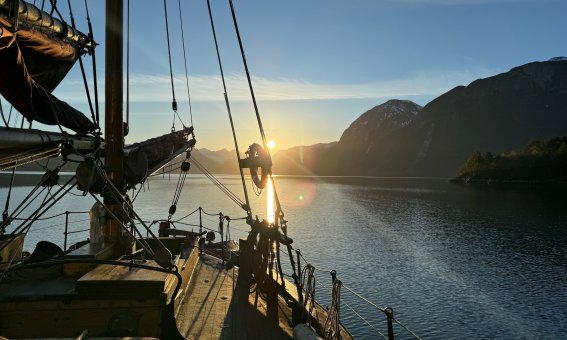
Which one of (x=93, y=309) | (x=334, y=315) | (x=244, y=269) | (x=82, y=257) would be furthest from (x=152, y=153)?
(x=334, y=315)

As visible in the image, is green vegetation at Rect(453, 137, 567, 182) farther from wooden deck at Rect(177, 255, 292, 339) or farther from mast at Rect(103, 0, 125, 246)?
mast at Rect(103, 0, 125, 246)

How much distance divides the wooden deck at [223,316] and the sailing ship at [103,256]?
0.10ft

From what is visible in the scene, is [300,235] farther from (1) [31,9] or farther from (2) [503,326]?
(1) [31,9]

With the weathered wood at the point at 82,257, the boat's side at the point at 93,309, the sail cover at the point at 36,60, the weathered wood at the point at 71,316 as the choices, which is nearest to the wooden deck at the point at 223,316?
the boat's side at the point at 93,309

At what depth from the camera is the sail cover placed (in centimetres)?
744

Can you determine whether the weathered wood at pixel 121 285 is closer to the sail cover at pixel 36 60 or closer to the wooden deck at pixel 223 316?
the wooden deck at pixel 223 316

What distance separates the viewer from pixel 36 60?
33.1 feet

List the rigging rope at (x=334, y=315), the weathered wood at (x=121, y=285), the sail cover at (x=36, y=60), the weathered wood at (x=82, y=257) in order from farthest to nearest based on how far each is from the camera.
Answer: the rigging rope at (x=334, y=315), the weathered wood at (x=82, y=257), the sail cover at (x=36, y=60), the weathered wood at (x=121, y=285)

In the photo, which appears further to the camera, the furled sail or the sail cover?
the furled sail

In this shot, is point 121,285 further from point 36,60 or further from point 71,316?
point 36,60

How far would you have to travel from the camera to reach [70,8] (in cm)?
1320

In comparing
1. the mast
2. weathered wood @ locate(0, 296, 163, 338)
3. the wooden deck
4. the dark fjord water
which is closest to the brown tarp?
the mast

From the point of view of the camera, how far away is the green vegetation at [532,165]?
167500 mm

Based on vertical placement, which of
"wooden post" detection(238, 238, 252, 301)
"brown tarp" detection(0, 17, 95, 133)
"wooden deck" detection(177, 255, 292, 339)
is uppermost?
"brown tarp" detection(0, 17, 95, 133)
